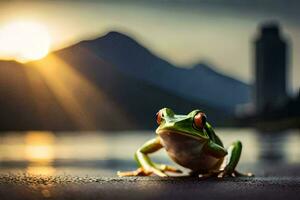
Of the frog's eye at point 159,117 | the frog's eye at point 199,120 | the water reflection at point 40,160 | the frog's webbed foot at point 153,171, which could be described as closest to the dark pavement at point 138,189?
the frog's eye at point 199,120

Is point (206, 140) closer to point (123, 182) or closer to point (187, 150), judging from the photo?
point (187, 150)

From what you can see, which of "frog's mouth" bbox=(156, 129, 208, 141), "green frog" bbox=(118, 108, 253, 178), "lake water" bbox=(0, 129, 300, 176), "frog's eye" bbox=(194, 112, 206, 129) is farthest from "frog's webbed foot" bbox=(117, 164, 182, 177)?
"frog's eye" bbox=(194, 112, 206, 129)

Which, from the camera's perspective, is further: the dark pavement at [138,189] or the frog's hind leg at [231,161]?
the frog's hind leg at [231,161]

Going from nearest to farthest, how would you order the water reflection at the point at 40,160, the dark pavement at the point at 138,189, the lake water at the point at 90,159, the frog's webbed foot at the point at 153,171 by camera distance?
1. the dark pavement at the point at 138,189
2. the frog's webbed foot at the point at 153,171
3. the water reflection at the point at 40,160
4. the lake water at the point at 90,159

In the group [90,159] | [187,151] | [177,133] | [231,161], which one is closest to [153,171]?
[187,151]

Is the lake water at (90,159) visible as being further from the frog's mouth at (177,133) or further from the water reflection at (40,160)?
the frog's mouth at (177,133)

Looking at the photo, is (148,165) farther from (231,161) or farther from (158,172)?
(231,161)

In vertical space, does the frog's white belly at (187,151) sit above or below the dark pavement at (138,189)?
above

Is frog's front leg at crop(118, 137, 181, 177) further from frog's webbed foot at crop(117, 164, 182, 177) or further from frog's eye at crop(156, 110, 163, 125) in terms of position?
frog's eye at crop(156, 110, 163, 125)
